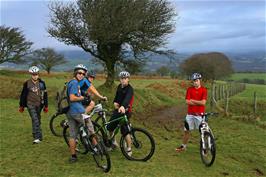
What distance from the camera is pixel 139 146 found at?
9352 mm

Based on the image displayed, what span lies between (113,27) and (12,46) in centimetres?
2426

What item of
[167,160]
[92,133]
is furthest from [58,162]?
[167,160]

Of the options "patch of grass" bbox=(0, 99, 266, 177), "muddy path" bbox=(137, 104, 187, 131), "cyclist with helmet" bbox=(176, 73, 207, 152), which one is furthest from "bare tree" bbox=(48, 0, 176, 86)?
"cyclist with helmet" bbox=(176, 73, 207, 152)

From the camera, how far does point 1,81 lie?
26.1 m

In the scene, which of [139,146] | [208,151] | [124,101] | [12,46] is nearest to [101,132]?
[139,146]

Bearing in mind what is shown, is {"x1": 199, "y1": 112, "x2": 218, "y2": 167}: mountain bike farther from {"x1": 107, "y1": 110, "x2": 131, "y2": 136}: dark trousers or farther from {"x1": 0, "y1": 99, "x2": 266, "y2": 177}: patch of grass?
{"x1": 107, "y1": 110, "x2": 131, "y2": 136}: dark trousers

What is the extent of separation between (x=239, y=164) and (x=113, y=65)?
56.0 ft

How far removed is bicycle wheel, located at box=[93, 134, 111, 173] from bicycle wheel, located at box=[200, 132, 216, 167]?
116 inches

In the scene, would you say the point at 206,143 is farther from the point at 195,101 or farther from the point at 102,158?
the point at 102,158

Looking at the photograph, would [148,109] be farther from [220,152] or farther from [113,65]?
[220,152]

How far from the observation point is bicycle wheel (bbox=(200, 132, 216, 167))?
938cm

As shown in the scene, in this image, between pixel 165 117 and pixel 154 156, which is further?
pixel 165 117

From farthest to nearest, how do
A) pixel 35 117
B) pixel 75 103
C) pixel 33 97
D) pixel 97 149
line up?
1. pixel 35 117
2. pixel 33 97
3. pixel 75 103
4. pixel 97 149

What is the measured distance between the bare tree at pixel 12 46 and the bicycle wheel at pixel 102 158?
37.1 metres
